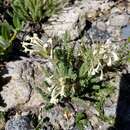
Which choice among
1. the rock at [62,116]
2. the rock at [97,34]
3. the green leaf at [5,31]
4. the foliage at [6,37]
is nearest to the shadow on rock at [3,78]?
the foliage at [6,37]

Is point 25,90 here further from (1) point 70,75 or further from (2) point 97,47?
(2) point 97,47

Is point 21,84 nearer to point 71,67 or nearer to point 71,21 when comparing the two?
point 71,67

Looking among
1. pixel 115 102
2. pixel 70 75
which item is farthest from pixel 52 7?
pixel 115 102

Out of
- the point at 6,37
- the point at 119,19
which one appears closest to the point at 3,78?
the point at 6,37

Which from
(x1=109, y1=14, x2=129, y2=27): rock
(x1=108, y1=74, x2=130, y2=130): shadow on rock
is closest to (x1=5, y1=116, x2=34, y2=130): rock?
(x1=108, y1=74, x2=130, y2=130): shadow on rock

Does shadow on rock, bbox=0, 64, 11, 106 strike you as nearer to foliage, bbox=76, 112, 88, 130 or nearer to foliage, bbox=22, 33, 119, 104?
foliage, bbox=22, 33, 119, 104

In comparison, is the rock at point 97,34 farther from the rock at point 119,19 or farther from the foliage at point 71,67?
the foliage at point 71,67
